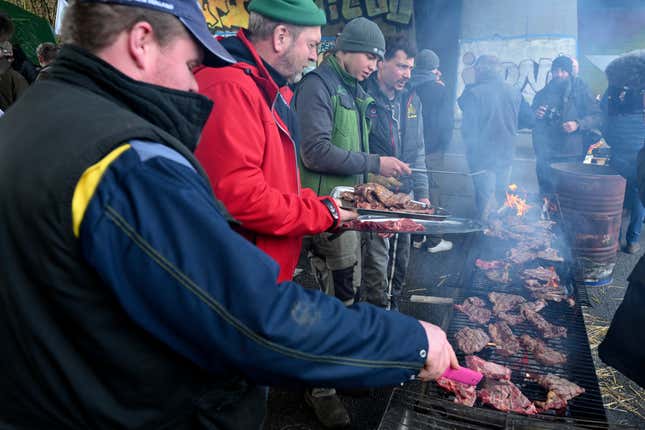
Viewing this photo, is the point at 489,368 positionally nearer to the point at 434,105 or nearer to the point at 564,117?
the point at 434,105

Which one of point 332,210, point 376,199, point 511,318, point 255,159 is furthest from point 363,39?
point 511,318

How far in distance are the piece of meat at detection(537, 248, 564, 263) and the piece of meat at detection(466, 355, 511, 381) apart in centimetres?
229

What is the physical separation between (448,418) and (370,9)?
1112 cm

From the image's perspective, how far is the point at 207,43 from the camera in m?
1.38

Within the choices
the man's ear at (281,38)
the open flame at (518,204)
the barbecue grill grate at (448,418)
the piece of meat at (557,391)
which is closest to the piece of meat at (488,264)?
the piece of meat at (557,391)

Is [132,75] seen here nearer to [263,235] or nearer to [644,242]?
[263,235]

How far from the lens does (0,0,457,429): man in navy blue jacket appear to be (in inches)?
38.9

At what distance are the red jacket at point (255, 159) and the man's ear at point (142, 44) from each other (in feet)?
3.18

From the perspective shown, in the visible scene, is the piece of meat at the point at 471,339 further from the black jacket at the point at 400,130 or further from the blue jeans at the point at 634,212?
the blue jeans at the point at 634,212

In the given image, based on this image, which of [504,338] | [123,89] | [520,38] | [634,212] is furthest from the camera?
[520,38]

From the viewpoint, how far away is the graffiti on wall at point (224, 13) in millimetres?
9211

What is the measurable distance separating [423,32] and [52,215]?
41.4ft

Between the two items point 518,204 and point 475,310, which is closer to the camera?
point 475,310

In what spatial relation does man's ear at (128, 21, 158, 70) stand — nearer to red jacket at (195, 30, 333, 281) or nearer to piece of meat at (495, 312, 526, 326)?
red jacket at (195, 30, 333, 281)
